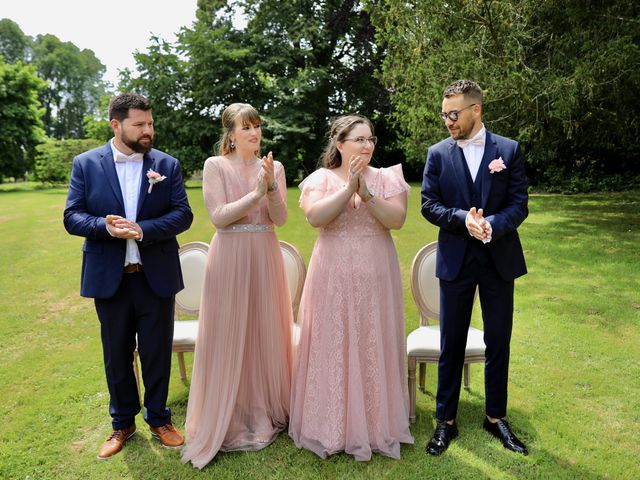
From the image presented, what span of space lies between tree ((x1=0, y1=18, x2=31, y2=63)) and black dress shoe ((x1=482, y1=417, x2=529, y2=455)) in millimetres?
68676

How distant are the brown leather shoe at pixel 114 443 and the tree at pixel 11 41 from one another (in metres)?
67.3

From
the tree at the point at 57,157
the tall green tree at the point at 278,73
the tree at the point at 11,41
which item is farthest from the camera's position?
the tree at the point at 11,41

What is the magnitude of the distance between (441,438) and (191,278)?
8.14ft

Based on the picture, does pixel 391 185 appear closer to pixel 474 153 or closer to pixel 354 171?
pixel 354 171

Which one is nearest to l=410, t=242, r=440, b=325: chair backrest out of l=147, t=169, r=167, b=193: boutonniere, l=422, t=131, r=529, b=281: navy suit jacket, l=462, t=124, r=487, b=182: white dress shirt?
l=422, t=131, r=529, b=281: navy suit jacket

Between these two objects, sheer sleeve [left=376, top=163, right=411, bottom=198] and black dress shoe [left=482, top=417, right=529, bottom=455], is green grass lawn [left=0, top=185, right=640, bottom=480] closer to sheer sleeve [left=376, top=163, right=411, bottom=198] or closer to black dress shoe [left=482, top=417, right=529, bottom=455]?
black dress shoe [left=482, top=417, right=529, bottom=455]

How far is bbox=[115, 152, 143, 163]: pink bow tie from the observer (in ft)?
11.2

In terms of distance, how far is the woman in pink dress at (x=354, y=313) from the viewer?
3.43 metres

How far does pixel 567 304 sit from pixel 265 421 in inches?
203

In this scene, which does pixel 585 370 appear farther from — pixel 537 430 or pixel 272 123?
pixel 272 123

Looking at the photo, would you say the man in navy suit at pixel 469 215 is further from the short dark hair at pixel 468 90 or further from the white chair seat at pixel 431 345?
the white chair seat at pixel 431 345

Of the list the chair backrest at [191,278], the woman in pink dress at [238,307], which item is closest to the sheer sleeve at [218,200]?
the woman in pink dress at [238,307]

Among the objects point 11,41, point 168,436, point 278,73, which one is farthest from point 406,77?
point 11,41

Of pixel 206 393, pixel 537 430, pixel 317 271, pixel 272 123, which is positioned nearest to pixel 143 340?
pixel 206 393
